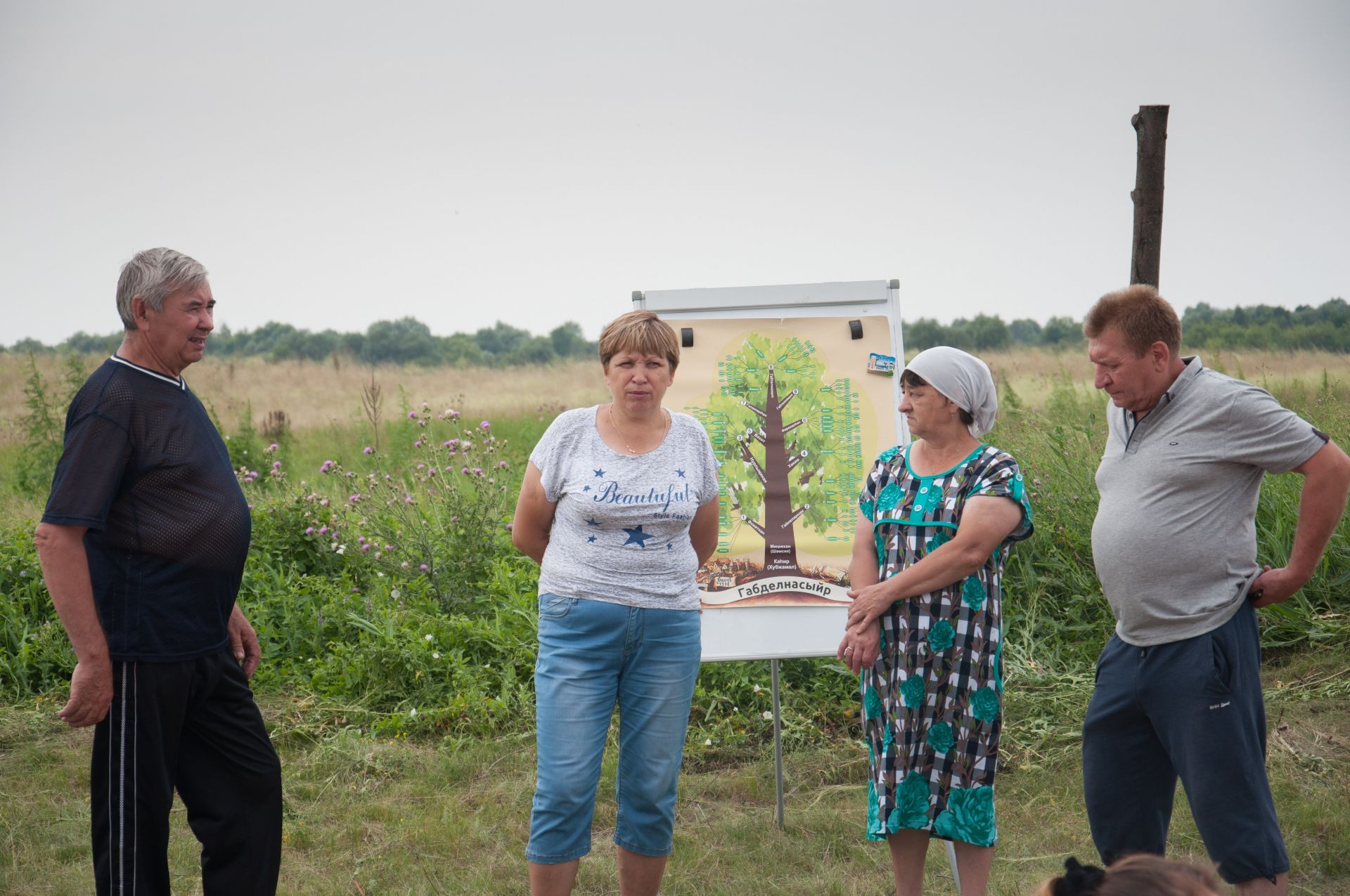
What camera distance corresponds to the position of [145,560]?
2.71 m

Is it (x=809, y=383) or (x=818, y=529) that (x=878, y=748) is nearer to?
(x=818, y=529)

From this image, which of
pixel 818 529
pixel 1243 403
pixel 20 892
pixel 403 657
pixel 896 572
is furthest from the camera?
pixel 403 657

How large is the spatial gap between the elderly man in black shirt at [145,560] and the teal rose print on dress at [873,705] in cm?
181

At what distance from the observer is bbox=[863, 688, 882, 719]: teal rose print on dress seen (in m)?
3.11

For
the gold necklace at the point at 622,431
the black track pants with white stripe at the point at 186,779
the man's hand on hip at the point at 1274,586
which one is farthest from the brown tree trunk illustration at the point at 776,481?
the black track pants with white stripe at the point at 186,779

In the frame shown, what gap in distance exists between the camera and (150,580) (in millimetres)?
2719

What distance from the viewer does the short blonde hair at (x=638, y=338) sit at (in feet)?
10.1

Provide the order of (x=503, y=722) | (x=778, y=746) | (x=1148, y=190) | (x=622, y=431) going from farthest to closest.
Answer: (x=1148, y=190)
(x=503, y=722)
(x=778, y=746)
(x=622, y=431)

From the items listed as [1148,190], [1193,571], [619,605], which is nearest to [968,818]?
[1193,571]

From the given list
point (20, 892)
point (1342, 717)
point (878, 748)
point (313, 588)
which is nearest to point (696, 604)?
point (878, 748)

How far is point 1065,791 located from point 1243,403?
236cm

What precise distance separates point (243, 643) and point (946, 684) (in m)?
2.04

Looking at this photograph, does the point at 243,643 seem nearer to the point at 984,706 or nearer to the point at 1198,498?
the point at 984,706

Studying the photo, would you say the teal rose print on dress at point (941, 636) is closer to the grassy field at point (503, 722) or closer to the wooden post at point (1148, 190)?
the grassy field at point (503, 722)
